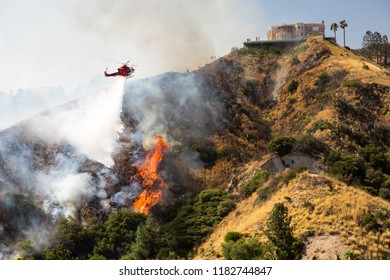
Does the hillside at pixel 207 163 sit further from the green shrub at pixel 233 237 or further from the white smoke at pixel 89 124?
the green shrub at pixel 233 237

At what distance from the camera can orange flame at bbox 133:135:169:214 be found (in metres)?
63.9

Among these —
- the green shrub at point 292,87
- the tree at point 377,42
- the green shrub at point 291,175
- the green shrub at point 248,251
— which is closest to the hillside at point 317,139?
the green shrub at point 292,87

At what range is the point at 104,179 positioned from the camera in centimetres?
6794

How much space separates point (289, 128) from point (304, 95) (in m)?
8.74

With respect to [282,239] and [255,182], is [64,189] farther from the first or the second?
[282,239]

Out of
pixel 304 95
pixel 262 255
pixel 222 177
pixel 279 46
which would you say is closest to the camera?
pixel 262 255

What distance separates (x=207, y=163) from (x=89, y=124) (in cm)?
2132

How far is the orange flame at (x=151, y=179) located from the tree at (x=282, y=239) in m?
24.5

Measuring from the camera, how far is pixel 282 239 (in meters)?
40.8

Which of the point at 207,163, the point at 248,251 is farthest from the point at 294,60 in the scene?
the point at 248,251

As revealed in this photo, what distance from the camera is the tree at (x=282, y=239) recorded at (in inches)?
1574
